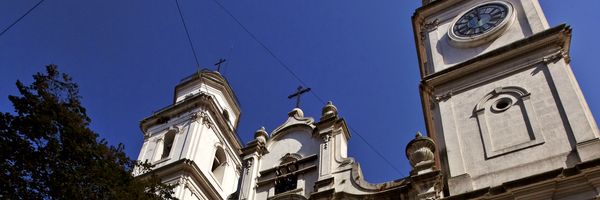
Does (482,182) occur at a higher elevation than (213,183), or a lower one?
lower

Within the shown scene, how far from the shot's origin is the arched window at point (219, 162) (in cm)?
2483

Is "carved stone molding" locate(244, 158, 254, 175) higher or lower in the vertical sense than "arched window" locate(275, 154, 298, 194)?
higher

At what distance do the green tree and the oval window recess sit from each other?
8893 millimetres

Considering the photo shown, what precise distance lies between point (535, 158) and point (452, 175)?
1.91 meters

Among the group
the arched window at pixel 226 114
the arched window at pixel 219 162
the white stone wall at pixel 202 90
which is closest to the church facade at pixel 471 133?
the arched window at pixel 219 162

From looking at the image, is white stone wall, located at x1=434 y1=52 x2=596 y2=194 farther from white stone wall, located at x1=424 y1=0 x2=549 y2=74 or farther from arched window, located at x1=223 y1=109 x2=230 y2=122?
arched window, located at x1=223 y1=109 x2=230 y2=122

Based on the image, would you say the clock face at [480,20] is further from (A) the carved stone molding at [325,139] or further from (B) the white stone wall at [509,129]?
(A) the carved stone molding at [325,139]

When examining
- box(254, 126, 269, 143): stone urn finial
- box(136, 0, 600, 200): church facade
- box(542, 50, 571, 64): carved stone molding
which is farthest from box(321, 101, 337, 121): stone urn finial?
box(542, 50, 571, 64): carved stone molding

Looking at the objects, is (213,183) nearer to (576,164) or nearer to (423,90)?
(423,90)

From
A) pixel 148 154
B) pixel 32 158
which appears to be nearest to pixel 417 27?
pixel 148 154

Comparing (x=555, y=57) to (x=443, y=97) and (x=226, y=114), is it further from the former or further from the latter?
(x=226, y=114)

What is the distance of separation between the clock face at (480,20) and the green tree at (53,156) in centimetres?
1129

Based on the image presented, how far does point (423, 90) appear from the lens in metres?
17.3

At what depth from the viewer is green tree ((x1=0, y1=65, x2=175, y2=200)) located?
32.7 feet
